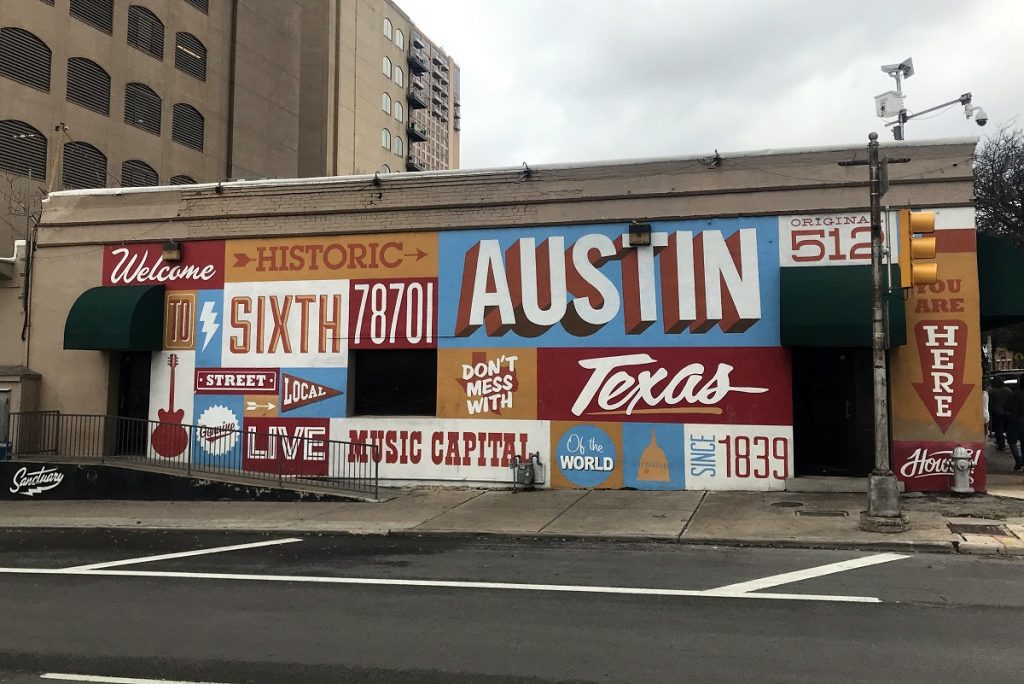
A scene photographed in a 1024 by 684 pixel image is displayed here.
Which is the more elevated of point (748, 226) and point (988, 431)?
point (748, 226)

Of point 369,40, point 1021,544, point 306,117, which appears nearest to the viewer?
point 1021,544

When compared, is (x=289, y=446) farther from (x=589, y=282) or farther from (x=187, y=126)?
(x=187, y=126)

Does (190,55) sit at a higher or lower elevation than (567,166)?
higher

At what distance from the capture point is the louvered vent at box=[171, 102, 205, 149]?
35.9 meters

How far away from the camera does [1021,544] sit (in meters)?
8.68

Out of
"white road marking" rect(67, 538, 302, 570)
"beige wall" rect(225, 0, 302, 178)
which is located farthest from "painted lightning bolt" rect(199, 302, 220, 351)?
"beige wall" rect(225, 0, 302, 178)

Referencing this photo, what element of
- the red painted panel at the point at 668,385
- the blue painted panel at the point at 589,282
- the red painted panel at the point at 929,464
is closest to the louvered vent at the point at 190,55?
the blue painted panel at the point at 589,282

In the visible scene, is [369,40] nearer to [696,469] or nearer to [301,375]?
[301,375]

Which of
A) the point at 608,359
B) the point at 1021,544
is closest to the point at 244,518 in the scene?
the point at 608,359

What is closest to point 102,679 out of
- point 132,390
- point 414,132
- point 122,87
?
point 132,390

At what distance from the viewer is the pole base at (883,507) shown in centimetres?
950

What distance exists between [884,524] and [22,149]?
3104 centimetres

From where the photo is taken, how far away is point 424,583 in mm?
7598

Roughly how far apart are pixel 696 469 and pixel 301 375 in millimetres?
7985
